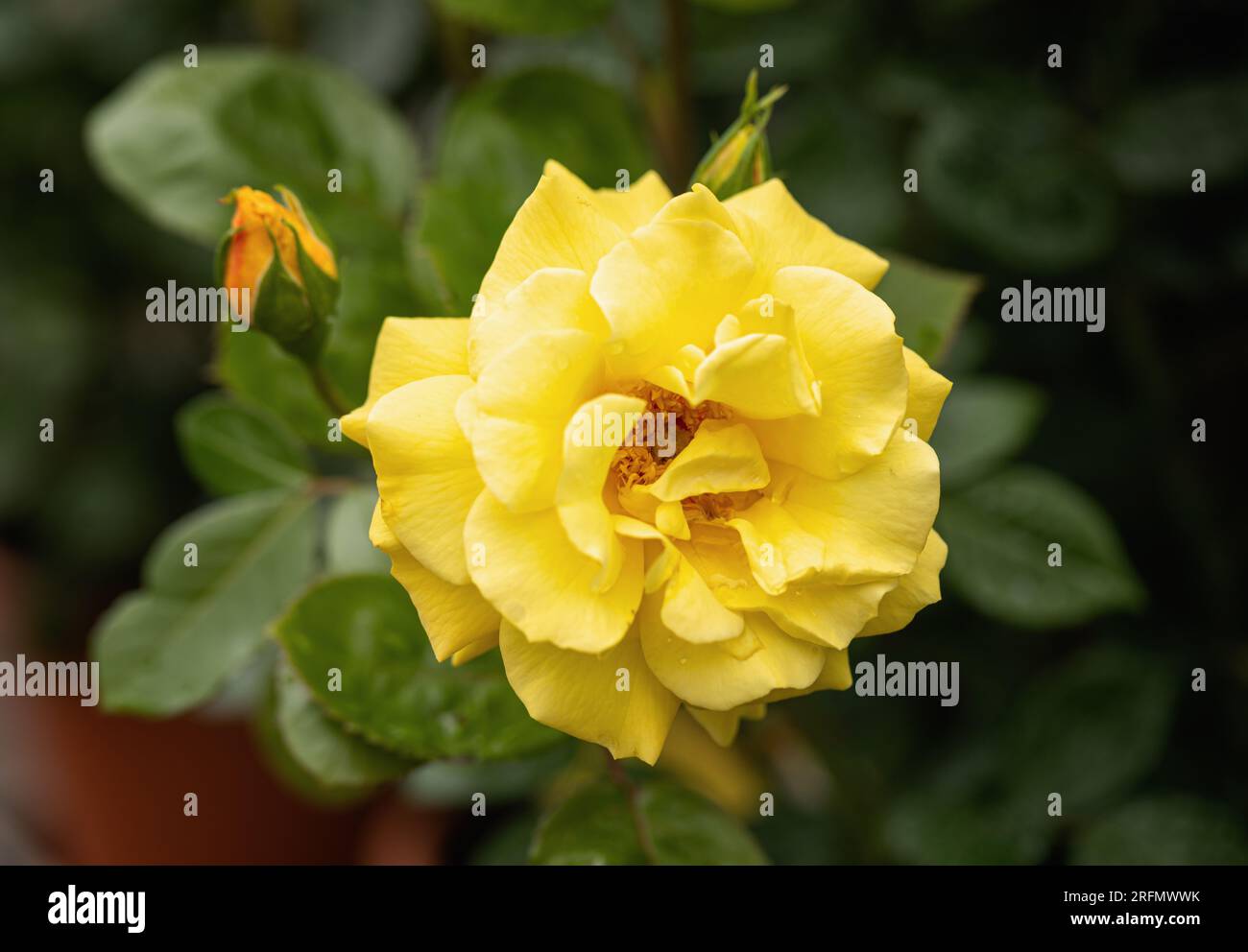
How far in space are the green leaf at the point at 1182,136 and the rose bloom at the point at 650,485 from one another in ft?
1.80

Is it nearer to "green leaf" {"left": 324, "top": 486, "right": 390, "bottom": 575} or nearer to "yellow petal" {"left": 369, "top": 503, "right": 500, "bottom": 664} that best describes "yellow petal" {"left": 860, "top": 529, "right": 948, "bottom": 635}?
"yellow petal" {"left": 369, "top": 503, "right": 500, "bottom": 664}

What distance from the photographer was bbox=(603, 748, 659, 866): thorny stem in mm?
719

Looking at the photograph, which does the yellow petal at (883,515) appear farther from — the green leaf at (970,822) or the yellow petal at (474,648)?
the green leaf at (970,822)

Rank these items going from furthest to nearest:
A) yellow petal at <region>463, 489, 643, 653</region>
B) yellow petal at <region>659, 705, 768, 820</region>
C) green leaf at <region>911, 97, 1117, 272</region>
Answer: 1. yellow petal at <region>659, 705, 768, 820</region>
2. green leaf at <region>911, 97, 1117, 272</region>
3. yellow petal at <region>463, 489, 643, 653</region>

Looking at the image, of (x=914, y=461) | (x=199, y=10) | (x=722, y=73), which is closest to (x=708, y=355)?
(x=914, y=461)

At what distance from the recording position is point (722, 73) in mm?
1058

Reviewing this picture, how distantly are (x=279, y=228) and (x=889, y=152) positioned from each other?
0.65m

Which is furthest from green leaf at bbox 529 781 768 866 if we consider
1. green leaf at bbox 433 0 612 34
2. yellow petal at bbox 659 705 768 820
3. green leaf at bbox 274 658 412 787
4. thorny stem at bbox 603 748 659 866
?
green leaf at bbox 433 0 612 34

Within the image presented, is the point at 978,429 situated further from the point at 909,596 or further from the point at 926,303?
the point at 909,596

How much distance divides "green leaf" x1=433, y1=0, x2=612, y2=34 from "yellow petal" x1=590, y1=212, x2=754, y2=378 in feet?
1.30

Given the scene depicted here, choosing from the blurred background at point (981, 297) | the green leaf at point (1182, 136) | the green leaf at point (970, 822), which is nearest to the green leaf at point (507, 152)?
the blurred background at point (981, 297)

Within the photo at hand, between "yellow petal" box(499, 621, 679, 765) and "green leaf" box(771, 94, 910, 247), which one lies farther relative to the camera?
"green leaf" box(771, 94, 910, 247)

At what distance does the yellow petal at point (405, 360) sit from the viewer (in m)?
0.56
